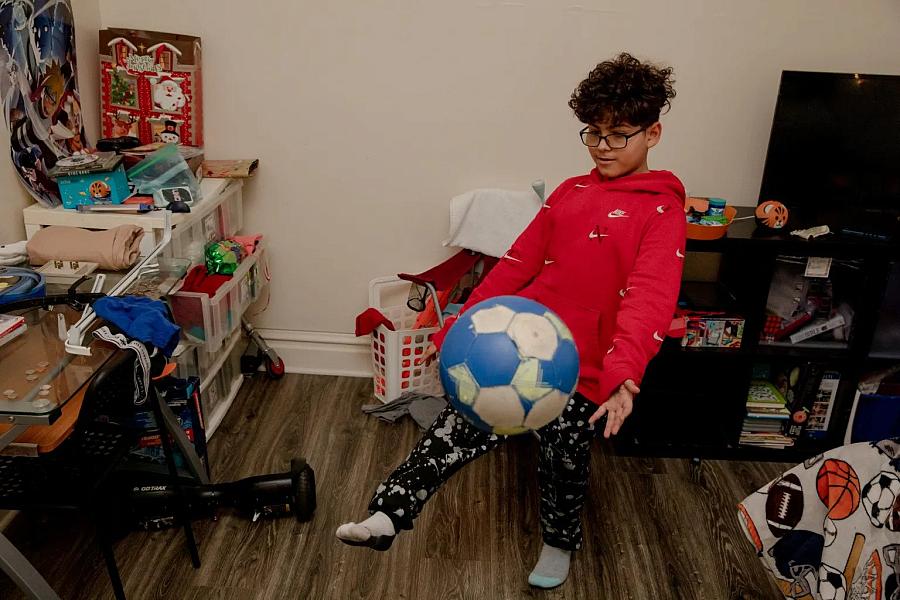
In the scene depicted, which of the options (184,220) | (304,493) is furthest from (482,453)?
(184,220)

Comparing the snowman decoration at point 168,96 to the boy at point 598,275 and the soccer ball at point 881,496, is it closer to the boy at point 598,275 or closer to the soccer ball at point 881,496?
the boy at point 598,275

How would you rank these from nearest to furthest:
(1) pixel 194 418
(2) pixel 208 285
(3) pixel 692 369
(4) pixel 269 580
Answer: (4) pixel 269 580 → (1) pixel 194 418 → (2) pixel 208 285 → (3) pixel 692 369

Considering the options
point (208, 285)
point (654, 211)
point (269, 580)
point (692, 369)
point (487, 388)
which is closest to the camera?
point (487, 388)

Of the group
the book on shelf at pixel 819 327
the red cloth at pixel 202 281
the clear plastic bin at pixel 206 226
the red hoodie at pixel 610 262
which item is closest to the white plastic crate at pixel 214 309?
the red cloth at pixel 202 281

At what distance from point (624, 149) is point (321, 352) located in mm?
1749

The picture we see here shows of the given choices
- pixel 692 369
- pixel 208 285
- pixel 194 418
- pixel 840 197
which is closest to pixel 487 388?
pixel 194 418

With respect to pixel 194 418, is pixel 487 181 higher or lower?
higher

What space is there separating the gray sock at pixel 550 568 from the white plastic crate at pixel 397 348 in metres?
0.79

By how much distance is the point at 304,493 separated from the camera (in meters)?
2.10

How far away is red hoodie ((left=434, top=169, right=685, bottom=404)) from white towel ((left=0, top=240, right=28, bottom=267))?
1321mm

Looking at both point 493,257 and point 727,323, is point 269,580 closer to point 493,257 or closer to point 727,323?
point 493,257

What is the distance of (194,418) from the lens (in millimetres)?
2127

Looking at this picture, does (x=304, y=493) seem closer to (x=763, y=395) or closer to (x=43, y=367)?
(x=43, y=367)

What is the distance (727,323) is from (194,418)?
172cm
